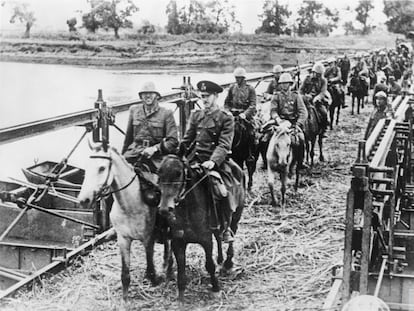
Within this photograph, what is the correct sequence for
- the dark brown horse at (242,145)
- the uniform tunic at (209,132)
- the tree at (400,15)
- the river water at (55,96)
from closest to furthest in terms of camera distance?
1. the uniform tunic at (209,132)
2. the dark brown horse at (242,145)
3. the river water at (55,96)
4. the tree at (400,15)

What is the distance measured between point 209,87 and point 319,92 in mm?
8577

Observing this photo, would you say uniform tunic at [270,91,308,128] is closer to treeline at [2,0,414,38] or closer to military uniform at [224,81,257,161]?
military uniform at [224,81,257,161]

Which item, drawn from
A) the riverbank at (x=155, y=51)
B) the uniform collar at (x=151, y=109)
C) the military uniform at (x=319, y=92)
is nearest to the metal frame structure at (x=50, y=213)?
the uniform collar at (x=151, y=109)

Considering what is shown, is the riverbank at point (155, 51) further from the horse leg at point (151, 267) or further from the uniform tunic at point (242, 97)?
the horse leg at point (151, 267)

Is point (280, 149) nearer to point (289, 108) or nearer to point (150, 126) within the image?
point (289, 108)

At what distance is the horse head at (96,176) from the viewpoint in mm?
5371

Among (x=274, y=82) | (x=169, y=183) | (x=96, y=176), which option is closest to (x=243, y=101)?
(x=274, y=82)

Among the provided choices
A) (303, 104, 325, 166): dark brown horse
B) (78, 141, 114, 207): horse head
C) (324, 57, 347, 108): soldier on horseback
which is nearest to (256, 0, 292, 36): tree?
(324, 57, 347, 108): soldier on horseback

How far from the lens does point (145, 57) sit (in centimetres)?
4622

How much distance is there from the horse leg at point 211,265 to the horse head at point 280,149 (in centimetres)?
378

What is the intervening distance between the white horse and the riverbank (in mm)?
36575

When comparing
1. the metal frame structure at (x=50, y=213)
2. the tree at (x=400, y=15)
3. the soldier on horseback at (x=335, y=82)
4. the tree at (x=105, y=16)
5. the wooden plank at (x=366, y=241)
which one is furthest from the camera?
the tree at (x=105, y=16)

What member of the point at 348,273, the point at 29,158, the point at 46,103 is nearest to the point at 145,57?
the point at 46,103

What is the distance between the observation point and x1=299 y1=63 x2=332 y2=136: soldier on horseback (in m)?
14.0
